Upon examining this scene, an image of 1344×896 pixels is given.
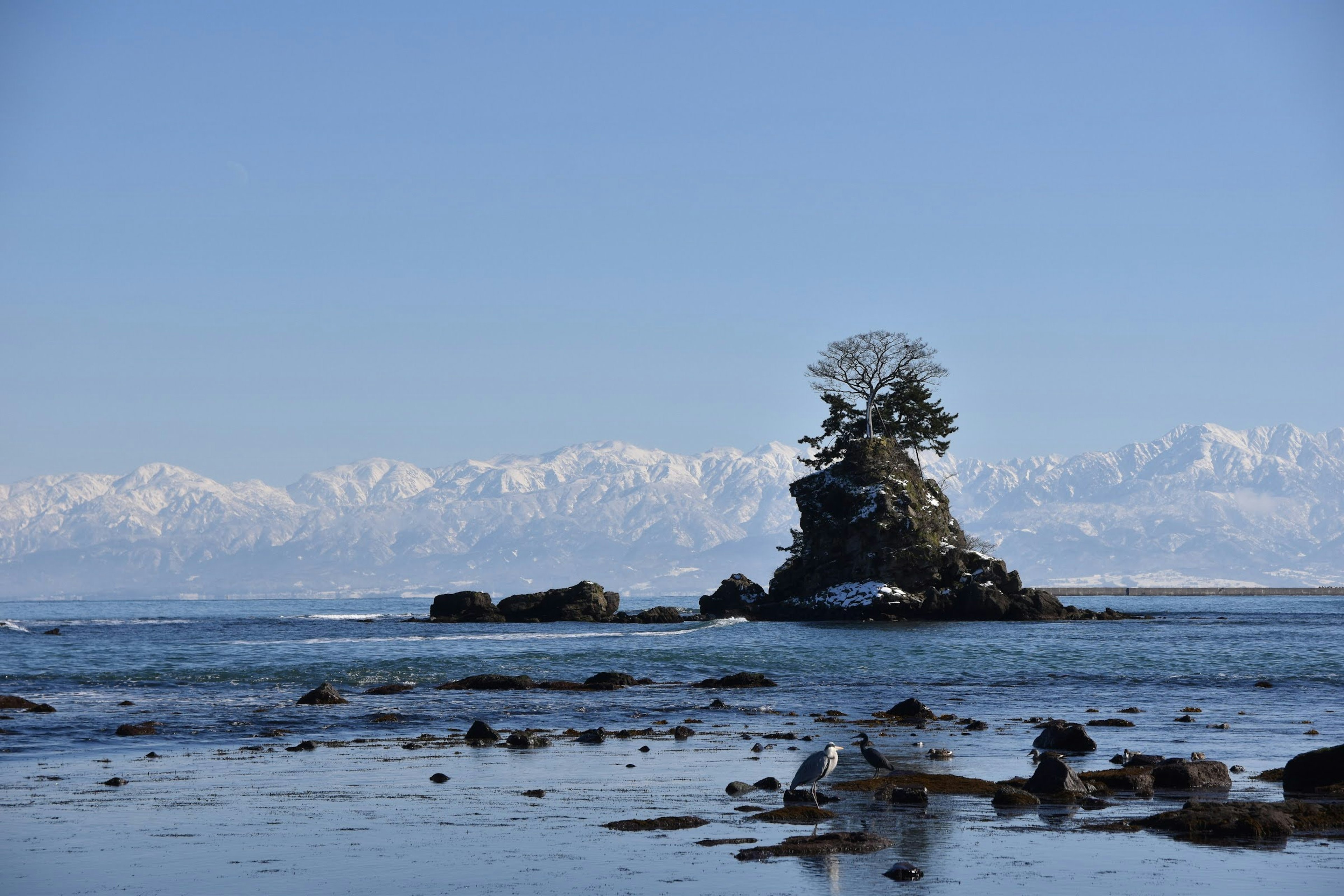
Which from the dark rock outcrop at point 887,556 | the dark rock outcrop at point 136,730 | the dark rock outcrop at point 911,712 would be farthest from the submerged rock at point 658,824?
the dark rock outcrop at point 887,556

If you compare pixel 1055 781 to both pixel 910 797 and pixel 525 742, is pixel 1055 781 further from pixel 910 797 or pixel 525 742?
pixel 525 742

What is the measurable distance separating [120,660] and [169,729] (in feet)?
99.7

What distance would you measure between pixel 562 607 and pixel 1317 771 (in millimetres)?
104032

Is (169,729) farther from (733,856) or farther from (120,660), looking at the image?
(120,660)

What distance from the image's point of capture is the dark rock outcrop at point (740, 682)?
4666 cm

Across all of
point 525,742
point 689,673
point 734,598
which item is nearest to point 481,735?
point 525,742

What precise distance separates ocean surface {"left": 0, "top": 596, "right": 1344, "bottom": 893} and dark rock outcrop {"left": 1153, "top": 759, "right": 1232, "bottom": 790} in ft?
1.88

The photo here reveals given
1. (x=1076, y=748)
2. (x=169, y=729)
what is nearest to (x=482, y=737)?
(x=169, y=729)

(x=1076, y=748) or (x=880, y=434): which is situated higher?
(x=880, y=434)

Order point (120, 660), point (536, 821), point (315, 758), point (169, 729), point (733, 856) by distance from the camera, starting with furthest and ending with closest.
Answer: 1. point (120, 660)
2. point (169, 729)
3. point (315, 758)
4. point (536, 821)
5. point (733, 856)

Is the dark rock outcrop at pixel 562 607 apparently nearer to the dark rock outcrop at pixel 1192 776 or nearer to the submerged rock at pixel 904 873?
the dark rock outcrop at pixel 1192 776

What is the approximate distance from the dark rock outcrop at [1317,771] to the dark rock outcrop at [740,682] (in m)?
26.3

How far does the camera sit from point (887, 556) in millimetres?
102750

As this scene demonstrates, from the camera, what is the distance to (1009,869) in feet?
50.7
